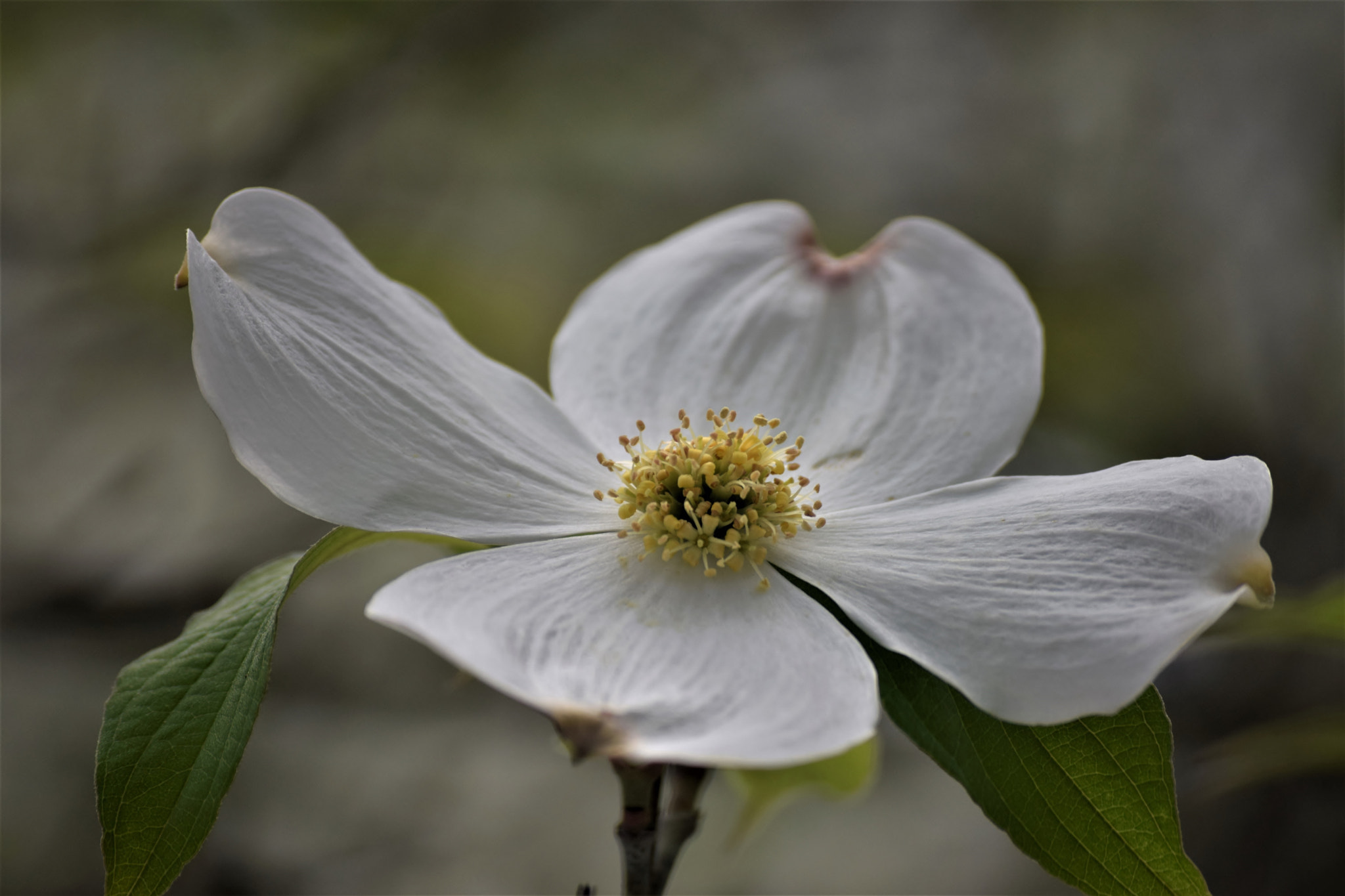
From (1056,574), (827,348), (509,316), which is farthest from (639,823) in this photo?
(509,316)

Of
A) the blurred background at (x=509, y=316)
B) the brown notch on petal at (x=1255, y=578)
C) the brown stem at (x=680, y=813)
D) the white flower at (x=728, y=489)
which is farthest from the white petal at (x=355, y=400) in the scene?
the blurred background at (x=509, y=316)

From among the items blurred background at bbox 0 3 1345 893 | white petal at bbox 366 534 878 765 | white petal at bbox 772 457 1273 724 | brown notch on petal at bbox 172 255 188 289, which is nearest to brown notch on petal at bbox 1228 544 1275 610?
white petal at bbox 772 457 1273 724

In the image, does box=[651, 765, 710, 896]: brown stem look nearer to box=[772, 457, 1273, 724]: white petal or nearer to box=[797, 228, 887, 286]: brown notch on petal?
box=[772, 457, 1273, 724]: white petal

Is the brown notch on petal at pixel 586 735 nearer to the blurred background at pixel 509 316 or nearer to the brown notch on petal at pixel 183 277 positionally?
the brown notch on petal at pixel 183 277

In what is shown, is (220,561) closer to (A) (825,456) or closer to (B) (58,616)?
(B) (58,616)

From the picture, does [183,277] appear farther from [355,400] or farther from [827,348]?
[827,348]
